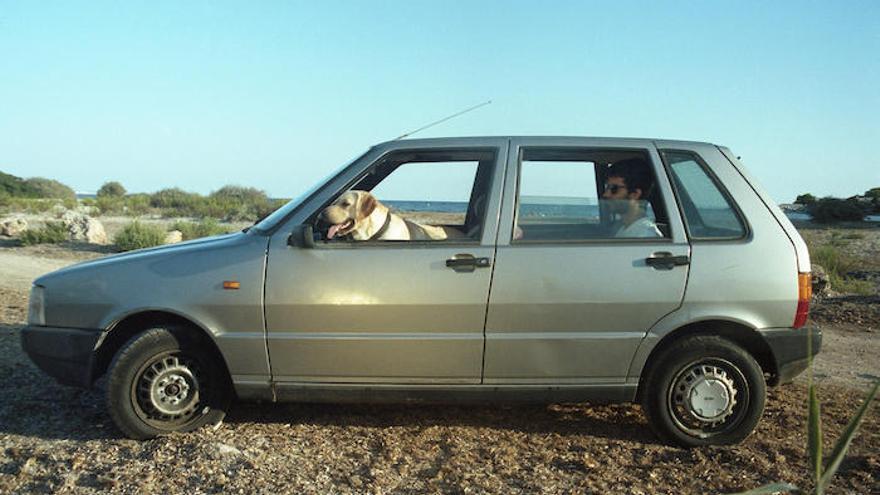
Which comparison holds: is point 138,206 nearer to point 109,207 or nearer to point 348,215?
point 109,207

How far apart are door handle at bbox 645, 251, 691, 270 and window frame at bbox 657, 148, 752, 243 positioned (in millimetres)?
157

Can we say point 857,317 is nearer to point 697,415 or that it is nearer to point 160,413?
point 697,415

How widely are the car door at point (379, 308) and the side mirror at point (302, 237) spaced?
0.12 feet

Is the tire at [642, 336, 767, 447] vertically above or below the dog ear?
below

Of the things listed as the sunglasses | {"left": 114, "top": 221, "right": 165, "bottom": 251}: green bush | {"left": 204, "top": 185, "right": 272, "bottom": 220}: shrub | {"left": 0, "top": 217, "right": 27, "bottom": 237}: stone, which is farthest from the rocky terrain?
{"left": 204, "top": 185, "right": 272, "bottom": 220}: shrub

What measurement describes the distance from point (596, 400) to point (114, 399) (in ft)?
9.74

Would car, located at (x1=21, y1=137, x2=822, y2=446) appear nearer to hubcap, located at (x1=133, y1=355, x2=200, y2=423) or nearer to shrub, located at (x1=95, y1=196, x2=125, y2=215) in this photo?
hubcap, located at (x1=133, y1=355, x2=200, y2=423)

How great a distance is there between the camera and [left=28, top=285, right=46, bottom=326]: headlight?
171 inches

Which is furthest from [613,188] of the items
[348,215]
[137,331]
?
[137,331]

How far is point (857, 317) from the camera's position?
8.98m

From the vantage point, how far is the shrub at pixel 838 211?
32.8 m

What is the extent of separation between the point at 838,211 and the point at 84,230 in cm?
3282

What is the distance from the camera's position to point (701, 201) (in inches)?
172

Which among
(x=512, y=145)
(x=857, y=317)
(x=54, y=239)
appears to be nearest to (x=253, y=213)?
(x=54, y=239)
